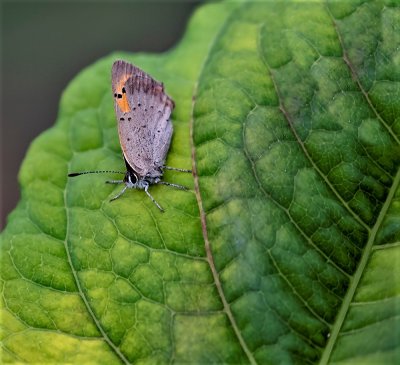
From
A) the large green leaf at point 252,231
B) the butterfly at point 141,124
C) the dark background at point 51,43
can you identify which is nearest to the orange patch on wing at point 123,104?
the butterfly at point 141,124

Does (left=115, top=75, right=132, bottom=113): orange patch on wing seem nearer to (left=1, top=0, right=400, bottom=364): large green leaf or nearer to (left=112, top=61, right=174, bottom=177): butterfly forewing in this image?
(left=112, top=61, right=174, bottom=177): butterfly forewing

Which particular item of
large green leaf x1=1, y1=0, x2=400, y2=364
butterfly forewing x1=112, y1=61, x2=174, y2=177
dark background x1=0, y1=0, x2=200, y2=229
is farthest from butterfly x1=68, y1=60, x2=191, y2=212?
dark background x1=0, y1=0, x2=200, y2=229

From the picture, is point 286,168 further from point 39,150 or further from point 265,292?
point 39,150

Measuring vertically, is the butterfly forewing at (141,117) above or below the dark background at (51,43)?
below

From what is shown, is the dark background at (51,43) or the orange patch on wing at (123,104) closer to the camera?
the orange patch on wing at (123,104)

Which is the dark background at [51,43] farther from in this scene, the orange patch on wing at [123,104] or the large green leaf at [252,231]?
the large green leaf at [252,231]

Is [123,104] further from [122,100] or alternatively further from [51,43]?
[51,43]

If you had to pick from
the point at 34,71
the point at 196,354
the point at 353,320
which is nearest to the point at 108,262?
the point at 196,354
